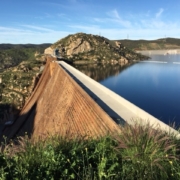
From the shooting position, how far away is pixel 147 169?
2676mm

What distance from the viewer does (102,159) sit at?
2.85 meters

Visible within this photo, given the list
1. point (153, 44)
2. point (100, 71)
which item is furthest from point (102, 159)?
point (153, 44)

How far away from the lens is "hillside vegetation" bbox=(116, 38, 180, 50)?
132 m

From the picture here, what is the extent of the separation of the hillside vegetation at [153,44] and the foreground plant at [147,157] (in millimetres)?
128539

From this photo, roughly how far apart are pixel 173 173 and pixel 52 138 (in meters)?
1.65

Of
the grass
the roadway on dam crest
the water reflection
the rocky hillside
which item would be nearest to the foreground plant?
the grass

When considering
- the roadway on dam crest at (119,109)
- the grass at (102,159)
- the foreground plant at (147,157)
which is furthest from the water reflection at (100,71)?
the foreground plant at (147,157)

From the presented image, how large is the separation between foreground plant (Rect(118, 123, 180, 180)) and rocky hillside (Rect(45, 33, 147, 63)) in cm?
7154

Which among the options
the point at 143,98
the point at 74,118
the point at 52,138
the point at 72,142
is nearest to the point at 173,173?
the point at 72,142

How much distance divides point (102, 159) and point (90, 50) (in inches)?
3285

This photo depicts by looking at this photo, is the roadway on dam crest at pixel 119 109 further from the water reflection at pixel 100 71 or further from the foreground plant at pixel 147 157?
the water reflection at pixel 100 71

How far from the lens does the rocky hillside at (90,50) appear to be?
Answer: 7744cm

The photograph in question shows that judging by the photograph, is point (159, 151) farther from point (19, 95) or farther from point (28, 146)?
point (19, 95)

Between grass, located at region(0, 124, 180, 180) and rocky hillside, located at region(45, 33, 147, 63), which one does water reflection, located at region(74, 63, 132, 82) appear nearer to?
rocky hillside, located at region(45, 33, 147, 63)
